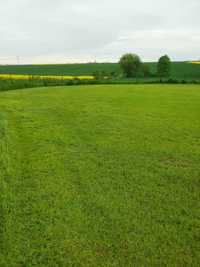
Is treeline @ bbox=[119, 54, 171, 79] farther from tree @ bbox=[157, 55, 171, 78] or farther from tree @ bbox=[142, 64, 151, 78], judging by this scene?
tree @ bbox=[157, 55, 171, 78]

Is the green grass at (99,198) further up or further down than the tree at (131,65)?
further down

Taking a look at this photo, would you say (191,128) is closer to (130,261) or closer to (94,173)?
(94,173)

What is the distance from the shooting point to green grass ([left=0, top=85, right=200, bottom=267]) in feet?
5.82

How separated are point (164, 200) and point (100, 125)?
3.37 m

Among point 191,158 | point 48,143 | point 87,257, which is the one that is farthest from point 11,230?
point 191,158

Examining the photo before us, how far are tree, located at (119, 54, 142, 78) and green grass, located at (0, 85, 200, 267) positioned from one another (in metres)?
30.6

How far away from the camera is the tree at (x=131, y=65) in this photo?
34062mm

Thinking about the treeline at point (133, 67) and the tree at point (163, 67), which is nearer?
the tree at point (163, 67)

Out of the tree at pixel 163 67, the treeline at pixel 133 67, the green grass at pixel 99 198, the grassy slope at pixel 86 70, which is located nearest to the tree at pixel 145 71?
the treeline at pixel 133 67

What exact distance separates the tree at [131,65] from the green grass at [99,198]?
100 ft

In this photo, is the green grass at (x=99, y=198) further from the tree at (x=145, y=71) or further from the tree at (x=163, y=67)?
the tree at (x=145, y=71)

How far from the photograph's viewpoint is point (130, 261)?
170 cm

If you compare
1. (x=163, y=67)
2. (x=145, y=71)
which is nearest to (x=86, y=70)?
(x=145, y=71)

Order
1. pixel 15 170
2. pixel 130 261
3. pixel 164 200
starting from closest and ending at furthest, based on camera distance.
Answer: pixel 130 261 → pixel 164 200 → pixel 15 170
